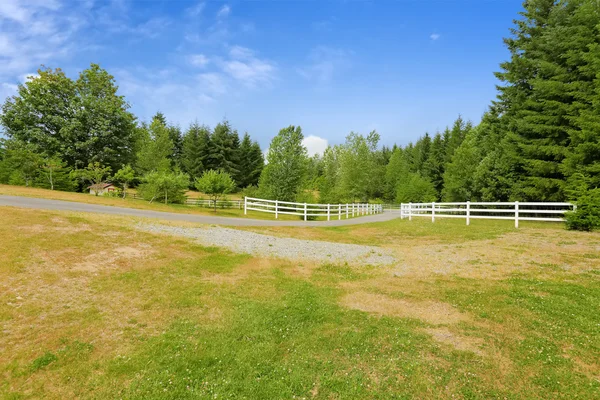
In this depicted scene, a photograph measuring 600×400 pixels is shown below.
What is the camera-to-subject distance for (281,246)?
1100 centimetres

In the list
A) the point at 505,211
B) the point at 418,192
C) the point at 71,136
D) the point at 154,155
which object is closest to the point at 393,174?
the point at 418,192

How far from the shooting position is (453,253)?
1038 cm

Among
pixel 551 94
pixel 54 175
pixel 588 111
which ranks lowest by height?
pixel 54 175

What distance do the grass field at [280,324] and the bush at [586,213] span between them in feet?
15.1

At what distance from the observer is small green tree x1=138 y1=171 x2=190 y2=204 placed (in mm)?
→ 28386

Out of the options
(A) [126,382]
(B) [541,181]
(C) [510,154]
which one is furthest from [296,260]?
(C) [510,154]

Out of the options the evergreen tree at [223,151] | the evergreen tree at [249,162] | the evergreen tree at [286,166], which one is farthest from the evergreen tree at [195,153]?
the evergreen tree at [286,166]

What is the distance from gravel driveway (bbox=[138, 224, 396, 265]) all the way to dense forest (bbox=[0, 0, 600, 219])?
10.7 meters

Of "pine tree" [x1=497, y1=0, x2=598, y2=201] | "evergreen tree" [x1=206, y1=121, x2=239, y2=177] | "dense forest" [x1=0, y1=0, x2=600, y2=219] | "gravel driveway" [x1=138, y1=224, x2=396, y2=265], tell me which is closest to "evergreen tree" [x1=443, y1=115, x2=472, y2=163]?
"dense forest" [x1=0, y1=0, x2=600, y2=219]

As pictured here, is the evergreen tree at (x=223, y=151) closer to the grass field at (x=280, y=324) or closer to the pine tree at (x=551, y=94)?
the pine tree at (x=551, y=94)

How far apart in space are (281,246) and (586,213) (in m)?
13.4

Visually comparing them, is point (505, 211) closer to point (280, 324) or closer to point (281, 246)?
point (281, 246)

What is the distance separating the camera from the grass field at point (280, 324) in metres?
3.73

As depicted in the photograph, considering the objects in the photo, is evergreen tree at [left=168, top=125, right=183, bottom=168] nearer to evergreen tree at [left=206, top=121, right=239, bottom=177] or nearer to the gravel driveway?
evergreen tree at [left=206, top=121, right=239, bottom=177]
